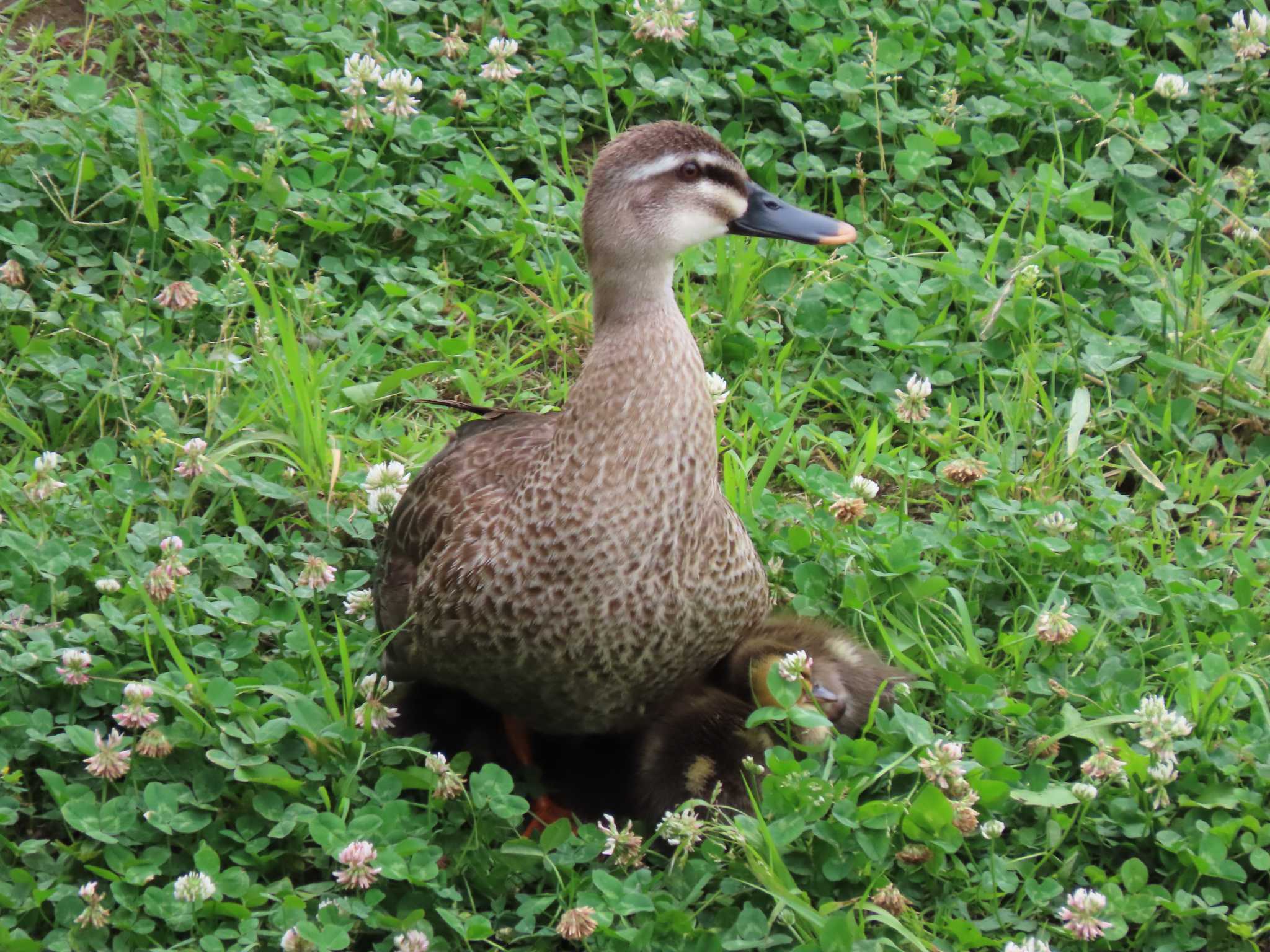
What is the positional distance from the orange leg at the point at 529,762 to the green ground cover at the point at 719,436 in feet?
0.91

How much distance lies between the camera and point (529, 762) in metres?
3.82

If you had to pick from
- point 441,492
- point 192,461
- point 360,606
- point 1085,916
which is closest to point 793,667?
point 1085,916

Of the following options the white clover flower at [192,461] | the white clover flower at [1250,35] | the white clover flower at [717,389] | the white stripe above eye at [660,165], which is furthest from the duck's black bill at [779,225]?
the white clover flower at [1250,35]

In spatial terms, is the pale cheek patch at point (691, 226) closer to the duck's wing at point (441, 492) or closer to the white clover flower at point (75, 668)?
the duck's wing at point (441, 492)

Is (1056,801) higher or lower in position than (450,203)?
lower

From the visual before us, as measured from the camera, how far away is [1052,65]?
5.45m

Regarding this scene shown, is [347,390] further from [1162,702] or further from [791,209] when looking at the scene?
[1162,702]

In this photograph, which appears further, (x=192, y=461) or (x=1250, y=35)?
(x=1250, y=35)

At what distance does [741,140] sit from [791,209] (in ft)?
5.16

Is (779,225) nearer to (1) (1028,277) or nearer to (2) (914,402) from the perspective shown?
(2) (914,402)

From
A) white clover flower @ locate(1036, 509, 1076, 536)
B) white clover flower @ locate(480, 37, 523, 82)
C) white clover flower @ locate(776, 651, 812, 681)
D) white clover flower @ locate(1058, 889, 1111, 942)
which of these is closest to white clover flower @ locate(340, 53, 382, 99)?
white clover flower @ locate(480, 37, 523, 82)

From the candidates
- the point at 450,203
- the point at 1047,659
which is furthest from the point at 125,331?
the point at 1047,659

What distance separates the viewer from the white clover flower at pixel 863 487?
13.6 ft

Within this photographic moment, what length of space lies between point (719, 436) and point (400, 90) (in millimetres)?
1556
